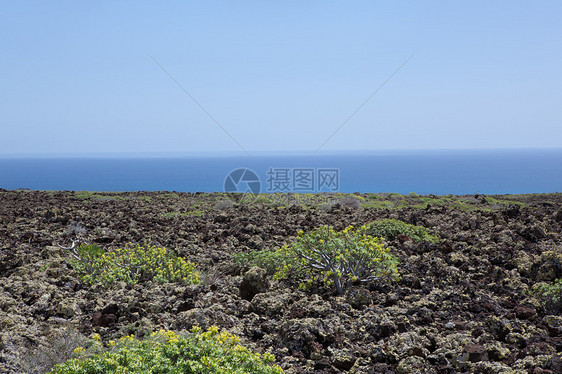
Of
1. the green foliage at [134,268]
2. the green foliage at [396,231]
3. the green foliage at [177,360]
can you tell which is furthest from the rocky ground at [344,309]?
the green foliage at [177,360]

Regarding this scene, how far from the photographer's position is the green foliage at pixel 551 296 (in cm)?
589

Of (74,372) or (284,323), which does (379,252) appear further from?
(74,372)

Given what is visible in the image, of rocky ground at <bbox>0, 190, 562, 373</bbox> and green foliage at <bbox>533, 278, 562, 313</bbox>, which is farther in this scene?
green foliage at <bbox>533, 278, 562, 313</bbox>

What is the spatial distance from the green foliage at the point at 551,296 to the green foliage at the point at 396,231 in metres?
3.78

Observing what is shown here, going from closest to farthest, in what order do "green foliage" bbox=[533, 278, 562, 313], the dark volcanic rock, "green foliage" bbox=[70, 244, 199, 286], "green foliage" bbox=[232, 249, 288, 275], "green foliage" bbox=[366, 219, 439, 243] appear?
"green foliage" bbox=[533, 278, 562, 313], the dark volcanic rock, "green foliage" bbox=[70, 244, 199, 286], "green foliage" bbox=[232, 249, 288, 275], "green foliage" bbox=[366, 219, 439, 243]

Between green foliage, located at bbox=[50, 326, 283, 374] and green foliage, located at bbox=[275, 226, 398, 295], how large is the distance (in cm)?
314

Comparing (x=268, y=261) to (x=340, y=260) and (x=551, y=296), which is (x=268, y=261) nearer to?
(x=340, y=260)

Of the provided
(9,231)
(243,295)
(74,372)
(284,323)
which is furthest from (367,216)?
(74,372)

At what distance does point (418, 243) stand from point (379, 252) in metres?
Answer: 2.93

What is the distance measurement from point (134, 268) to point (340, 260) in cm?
384

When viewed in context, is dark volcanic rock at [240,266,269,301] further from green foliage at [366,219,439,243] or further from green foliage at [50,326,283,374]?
green foliage at [366,219,439,243]

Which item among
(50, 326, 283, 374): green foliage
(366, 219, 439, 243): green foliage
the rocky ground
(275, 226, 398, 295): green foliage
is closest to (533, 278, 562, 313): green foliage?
the rocky ground

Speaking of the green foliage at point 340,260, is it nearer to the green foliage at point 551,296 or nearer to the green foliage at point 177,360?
the green foliage at point 551,296

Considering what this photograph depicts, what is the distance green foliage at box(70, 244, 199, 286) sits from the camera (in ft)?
25.7
